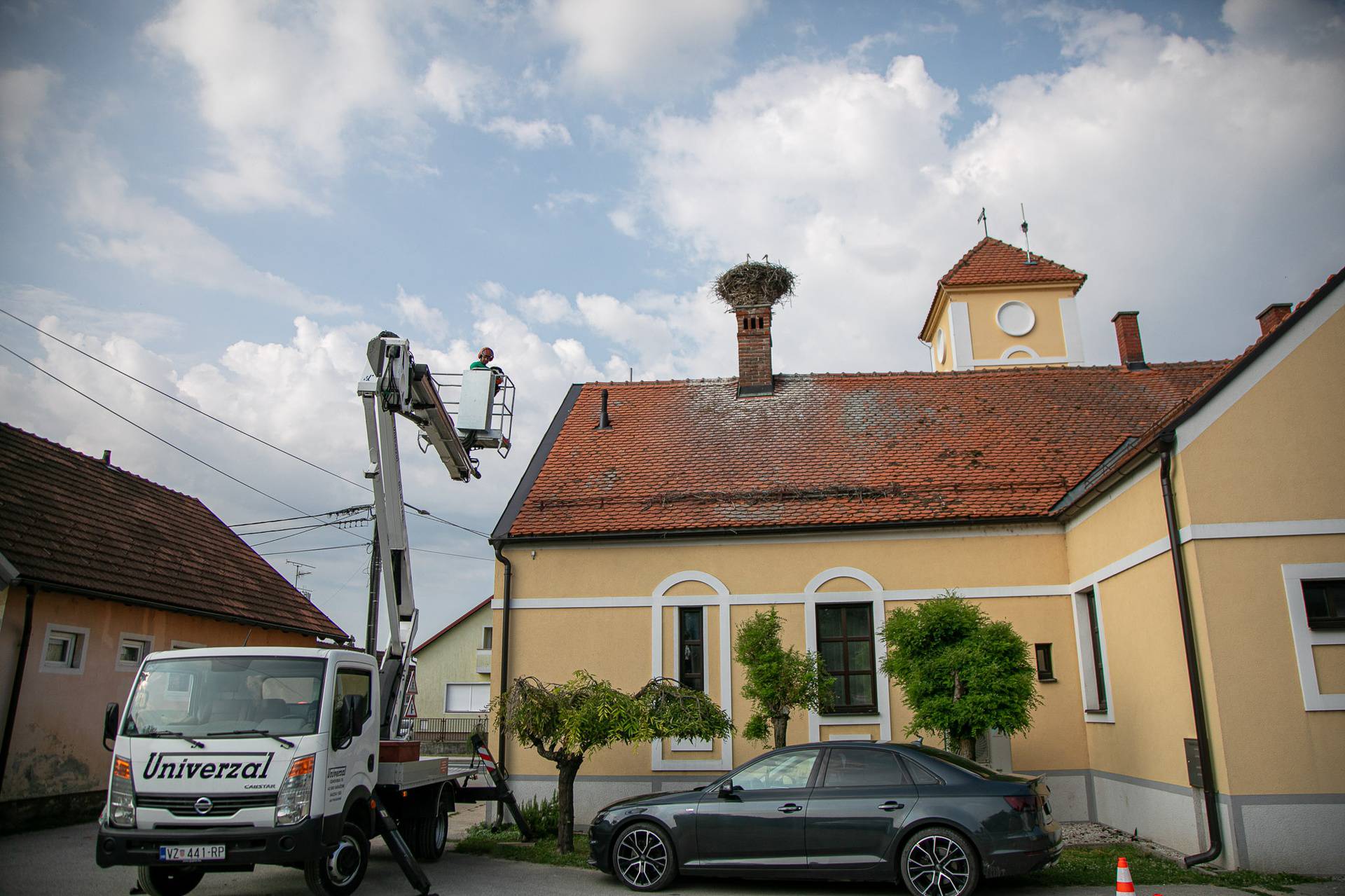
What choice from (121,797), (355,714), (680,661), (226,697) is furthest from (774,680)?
(121,797)

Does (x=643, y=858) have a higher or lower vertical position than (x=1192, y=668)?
lower

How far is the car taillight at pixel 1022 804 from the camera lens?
8.24m

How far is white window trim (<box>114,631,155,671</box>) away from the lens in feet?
52.7

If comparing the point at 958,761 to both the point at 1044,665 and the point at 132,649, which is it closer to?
the point at 1044,665

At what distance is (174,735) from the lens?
805 cm

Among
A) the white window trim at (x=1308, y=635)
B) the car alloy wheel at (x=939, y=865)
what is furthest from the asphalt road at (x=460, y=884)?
the white window trim at (x=1308, y=635)

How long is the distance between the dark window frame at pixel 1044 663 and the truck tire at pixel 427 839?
30.9 ft

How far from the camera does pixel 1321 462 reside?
10484 millimetres

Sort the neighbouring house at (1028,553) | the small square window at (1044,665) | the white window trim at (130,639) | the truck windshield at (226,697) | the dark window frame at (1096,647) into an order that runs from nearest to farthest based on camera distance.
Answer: the truck windshield at (226,697) → the neighbouring house at (1028,553) → the dark window frame at (1096,647) → the small square window at (1044,665) → the white window trim at (130,639)

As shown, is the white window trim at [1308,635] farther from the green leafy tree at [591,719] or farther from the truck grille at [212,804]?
the truck grille at [212,804]

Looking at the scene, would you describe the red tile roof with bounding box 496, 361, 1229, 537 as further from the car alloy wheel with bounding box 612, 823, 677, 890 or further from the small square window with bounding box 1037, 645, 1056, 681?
the car alloy wheel with bounding box 612, 823, 677, 890

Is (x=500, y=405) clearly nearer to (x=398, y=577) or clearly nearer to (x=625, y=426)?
(x=398, y=577)

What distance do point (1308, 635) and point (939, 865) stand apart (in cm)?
514

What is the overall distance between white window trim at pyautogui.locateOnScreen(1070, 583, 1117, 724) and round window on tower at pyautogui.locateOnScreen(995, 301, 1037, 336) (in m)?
12.5
